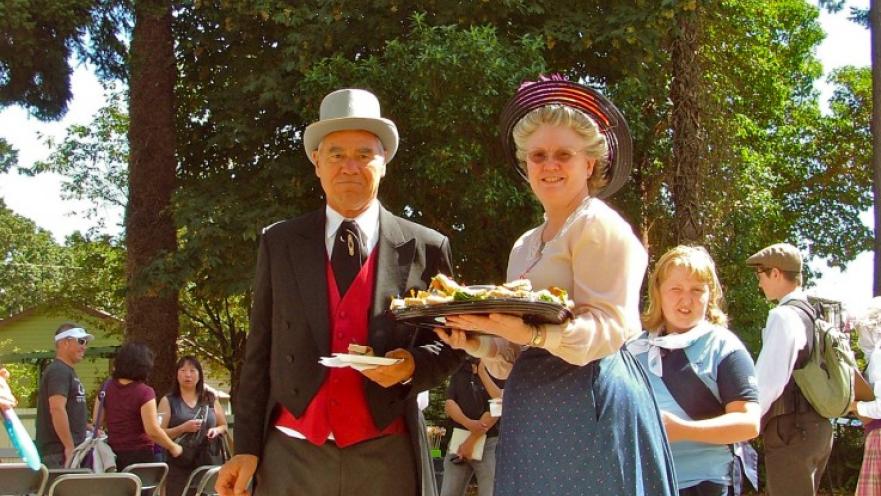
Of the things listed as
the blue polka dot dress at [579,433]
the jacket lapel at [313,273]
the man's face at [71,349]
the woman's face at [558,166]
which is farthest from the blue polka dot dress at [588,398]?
the man's face at [71,349]

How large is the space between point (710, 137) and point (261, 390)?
11722 mm

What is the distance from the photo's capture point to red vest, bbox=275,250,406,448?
313 cm

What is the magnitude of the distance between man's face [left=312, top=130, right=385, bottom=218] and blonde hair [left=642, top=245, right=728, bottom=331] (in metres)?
1.21

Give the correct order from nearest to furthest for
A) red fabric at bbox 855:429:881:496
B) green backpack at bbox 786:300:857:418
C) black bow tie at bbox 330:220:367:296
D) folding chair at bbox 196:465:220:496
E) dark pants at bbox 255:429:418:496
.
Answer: dark pants at bbox 255:429:418:496, black bow tie at bbox 330:220:367:296, green backpack at bbox 786:300:857:418, red fabric at bbox 855:429:881:496, folding chair at bbox 196:465:220:496

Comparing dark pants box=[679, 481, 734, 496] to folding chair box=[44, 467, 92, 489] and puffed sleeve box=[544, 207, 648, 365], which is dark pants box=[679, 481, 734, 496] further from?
folding chair box=[44, 467, 92, 489]

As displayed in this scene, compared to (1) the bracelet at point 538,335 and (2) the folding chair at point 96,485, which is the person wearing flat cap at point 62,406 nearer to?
(2) the folding chair at point 96,485

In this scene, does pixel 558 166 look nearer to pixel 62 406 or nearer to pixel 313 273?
pixel 313 273

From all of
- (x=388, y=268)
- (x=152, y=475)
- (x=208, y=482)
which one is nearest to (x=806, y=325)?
(x=388, y=268)

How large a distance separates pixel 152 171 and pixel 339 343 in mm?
11688

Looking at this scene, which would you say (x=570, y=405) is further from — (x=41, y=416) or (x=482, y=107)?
(x=482, y=107)

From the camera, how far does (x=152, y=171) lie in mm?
14227

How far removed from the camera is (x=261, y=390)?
130 inches

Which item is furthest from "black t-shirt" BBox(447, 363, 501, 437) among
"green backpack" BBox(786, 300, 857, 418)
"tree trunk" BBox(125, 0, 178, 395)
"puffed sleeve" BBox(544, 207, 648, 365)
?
"tree trunk" BBox(125, 0, 178, 395)

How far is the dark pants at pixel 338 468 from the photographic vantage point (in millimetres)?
3115
